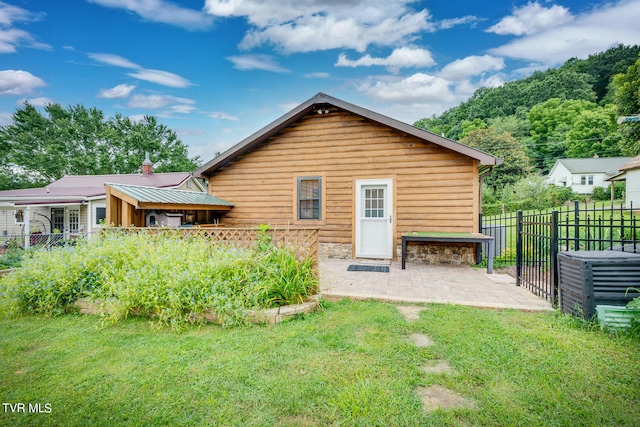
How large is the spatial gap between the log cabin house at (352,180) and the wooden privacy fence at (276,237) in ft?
9.95

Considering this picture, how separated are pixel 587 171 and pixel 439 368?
40.9 m

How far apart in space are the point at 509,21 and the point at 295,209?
12.8 meters

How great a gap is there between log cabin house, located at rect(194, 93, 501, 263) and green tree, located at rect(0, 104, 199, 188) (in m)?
25.3

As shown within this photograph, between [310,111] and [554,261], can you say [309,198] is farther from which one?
[554,261]

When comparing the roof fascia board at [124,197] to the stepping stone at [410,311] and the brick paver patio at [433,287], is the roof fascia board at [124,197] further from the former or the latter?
the stepping stone at [410,311]

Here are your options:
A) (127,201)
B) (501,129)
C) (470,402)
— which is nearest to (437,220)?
(470,402)

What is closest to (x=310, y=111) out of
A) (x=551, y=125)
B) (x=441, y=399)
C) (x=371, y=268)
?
(x=371, y=268)

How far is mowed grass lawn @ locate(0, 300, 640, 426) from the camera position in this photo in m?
1.81

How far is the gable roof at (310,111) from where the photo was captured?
6.35 m

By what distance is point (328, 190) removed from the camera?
25.1 feet

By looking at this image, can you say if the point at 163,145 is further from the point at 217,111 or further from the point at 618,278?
the point at 618,278

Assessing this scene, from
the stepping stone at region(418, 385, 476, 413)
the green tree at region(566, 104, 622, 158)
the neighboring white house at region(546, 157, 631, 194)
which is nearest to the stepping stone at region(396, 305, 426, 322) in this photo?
the stepping stone at region(418, 385, 476, 413)

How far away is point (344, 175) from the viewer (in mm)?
7512

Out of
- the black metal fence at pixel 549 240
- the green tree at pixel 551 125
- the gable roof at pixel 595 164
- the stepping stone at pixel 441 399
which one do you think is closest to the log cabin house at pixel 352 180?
the black metal fence at pixel 549 240
